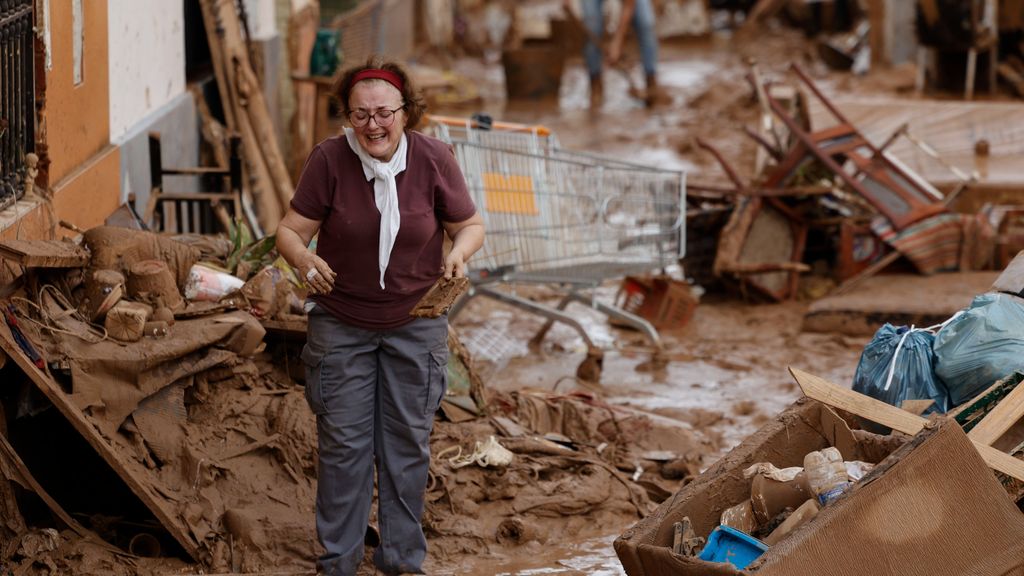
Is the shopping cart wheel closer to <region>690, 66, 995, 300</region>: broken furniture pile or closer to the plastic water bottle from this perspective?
<region>690, 66, 995, 300</region>: broken furniture pile

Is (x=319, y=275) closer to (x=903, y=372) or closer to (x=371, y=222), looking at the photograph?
(x=371, y=222)

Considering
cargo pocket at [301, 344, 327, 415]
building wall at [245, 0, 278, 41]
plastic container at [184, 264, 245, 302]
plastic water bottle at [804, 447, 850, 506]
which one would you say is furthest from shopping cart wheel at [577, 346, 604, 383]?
building wall at [245, 0, 278, 41]

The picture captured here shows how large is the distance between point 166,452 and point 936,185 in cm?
719

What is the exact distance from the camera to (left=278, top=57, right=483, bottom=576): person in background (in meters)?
4.42

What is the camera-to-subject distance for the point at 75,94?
613cm

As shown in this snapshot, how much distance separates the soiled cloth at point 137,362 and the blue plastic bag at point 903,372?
91.4 inches

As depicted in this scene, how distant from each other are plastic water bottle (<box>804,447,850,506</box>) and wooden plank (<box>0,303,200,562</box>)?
83.9 inches

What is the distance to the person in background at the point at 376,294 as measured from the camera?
4.42 m

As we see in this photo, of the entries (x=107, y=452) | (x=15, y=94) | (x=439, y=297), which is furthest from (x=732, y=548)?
(x=15, y=94)

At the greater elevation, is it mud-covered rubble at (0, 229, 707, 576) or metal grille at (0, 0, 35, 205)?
metal grille at (0, 0, 35, 205)

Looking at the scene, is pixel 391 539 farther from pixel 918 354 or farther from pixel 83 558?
pixel 918 354

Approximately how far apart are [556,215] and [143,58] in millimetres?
2534


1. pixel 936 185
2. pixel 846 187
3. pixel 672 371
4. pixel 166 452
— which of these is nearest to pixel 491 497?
pixel 166 452

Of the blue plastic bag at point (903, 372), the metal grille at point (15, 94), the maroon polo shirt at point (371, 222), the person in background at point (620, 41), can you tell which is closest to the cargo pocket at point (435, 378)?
the maroon polo shirt at point (371, 222)
